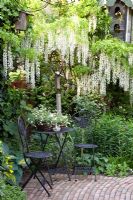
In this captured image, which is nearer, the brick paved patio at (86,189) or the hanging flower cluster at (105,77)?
the brick paved patio at (86,189)

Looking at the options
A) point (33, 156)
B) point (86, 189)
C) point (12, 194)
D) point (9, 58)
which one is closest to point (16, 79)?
point (9, 58)

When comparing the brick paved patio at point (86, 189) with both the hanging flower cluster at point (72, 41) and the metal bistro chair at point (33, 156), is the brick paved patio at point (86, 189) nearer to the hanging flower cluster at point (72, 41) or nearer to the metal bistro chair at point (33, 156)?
the metal bistro chair at point (33, 156)

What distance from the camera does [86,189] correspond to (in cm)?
575

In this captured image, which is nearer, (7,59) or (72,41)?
(7,59)

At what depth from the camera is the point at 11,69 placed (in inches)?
255

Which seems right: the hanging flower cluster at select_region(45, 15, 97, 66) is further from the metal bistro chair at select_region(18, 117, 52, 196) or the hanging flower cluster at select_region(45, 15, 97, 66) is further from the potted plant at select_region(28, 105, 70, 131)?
the metal bistro chair at select_region(18, 117, 52, 196)

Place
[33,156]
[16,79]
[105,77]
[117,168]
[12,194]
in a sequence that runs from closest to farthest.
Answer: [12,194] → [33,156] → [16,79] → [117,168] → [105,77]

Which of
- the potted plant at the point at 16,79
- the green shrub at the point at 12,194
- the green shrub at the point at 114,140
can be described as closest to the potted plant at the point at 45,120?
the potted plant at the point at 16,79

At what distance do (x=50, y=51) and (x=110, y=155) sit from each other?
2285 millimetres

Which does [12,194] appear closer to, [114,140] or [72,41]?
[114,140]

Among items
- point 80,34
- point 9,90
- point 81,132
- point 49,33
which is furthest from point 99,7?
point 9,90

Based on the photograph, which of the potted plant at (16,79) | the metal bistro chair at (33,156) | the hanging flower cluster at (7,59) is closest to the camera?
the metal bistro chair at (33,156)

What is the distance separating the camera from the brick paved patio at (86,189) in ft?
17.7

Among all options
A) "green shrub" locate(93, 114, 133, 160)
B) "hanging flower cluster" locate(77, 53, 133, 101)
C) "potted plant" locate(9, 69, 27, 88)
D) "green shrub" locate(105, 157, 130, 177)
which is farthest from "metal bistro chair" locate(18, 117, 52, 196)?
"hanging flower cluster" locate(77, 53, 133, 101)
